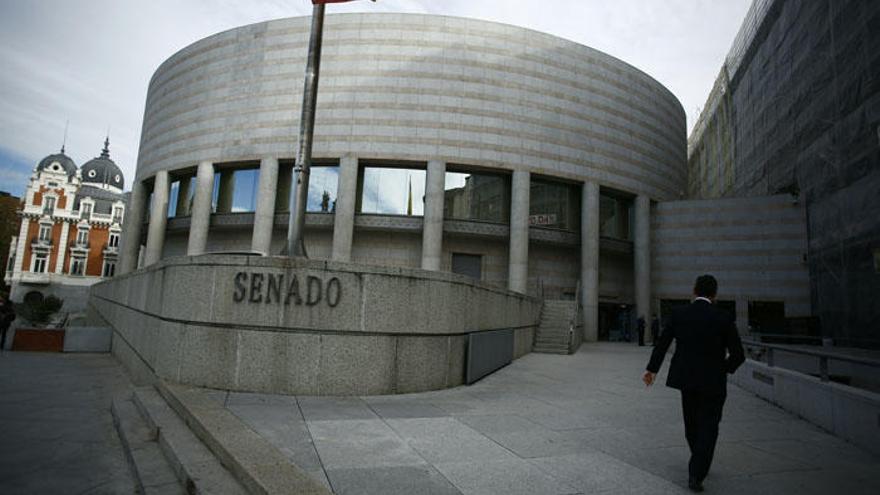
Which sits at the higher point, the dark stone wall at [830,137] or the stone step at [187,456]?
the dark stone wall at [830,137]

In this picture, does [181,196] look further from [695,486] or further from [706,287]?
[695,486]

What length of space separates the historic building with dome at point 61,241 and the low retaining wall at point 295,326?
207 ft

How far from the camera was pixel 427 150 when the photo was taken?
2617 cm

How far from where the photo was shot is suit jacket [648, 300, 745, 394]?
423 cm

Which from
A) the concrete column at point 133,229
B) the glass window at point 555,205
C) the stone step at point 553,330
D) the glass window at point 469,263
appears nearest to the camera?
the stone step at point 553,330

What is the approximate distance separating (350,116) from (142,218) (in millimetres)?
18354

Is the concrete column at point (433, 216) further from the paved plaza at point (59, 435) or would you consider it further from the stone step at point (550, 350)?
the paved plaza at point (59, 435)

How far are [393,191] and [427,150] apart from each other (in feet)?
10.0

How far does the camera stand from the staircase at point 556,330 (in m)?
18.2

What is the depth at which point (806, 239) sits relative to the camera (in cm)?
2652

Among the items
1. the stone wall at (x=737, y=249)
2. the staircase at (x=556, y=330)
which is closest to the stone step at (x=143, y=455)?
the staircase at (x=556, y=330)

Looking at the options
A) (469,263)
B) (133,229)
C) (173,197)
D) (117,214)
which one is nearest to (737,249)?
(469,263)

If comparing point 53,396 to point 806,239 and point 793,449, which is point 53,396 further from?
point 806,239

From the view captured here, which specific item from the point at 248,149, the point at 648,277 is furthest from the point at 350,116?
the point at 648,277
